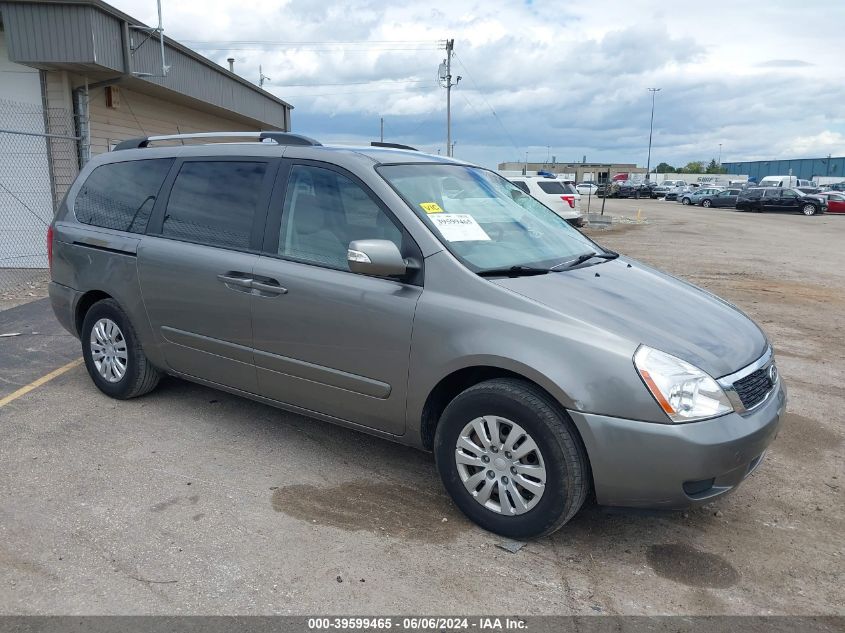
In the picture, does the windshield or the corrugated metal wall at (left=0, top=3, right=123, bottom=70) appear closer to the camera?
the windshield

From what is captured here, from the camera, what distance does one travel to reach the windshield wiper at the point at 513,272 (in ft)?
11.6

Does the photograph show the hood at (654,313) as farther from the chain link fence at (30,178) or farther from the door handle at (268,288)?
the chain link fence at (30,178)

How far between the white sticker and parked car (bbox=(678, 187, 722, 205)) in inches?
1933

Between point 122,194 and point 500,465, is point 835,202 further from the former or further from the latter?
point 500,465

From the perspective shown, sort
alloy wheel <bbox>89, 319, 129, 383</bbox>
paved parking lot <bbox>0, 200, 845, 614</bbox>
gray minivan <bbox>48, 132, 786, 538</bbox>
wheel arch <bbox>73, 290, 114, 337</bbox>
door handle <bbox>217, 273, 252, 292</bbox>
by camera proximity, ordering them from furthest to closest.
Answer: wheel arch <bbox>73, 290, 114, 337</bbox> → alloy wheel <bbox>89, 319, 129, 383</bbox> → door handle <bbox>217, 273, 252, 292</bbox> → gray minivan <bbox>48, 132, 786, 538</bbox> → paved parking lot <bbox>0, 200, 845, 614</bbox>

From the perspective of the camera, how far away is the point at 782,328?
324 inches

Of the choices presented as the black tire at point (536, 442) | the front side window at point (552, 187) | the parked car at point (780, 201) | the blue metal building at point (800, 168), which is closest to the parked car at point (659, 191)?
the parked car at point (780, 201)

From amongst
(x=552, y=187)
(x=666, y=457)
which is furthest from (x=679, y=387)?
(x=552, y=187)

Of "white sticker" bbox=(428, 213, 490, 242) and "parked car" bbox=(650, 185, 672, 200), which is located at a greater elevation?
"white sticker" bbox=(428, 213, 490, 242)

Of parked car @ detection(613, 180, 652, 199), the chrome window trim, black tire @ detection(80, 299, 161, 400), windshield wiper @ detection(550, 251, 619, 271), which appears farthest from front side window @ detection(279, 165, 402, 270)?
parked car @ detection(613, 180, 652, 199)

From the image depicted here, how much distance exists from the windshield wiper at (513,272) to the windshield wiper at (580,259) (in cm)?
14

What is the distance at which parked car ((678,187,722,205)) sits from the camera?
160 feet

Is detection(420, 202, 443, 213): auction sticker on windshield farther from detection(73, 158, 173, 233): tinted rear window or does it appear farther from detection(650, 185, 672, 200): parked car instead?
detection(650, 185, 672, 200): parked car

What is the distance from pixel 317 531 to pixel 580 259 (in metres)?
2.12
